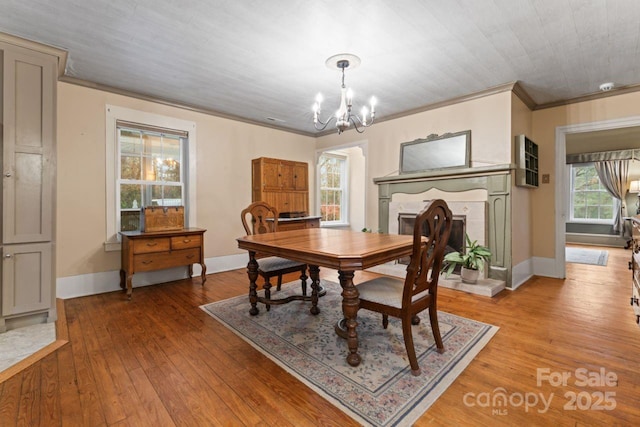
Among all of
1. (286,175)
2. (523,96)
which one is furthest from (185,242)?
(523,96)

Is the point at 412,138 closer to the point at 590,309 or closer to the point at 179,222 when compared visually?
the point at 590,309

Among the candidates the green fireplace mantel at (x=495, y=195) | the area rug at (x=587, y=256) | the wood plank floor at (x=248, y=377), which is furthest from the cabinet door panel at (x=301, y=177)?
the area rug at (x=587, y=256)

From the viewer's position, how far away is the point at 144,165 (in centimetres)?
381

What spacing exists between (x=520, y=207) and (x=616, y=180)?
17.4ft

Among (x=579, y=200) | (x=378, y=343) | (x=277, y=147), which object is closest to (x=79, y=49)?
(x=277, y=147)

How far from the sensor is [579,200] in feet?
24.8

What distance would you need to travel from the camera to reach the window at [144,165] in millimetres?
3504

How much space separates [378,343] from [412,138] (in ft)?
10.6

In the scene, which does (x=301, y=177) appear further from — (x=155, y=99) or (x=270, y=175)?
(x=155, y=99)

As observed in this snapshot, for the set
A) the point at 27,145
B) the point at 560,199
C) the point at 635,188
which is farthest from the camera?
the point at 635,188

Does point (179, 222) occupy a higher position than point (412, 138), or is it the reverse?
point (412, 138)

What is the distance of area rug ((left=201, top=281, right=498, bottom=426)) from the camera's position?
4.92ft

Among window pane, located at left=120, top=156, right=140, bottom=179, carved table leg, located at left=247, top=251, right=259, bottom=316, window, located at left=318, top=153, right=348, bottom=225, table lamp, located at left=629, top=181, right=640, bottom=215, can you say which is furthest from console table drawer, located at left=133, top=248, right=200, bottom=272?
table lamp, located at left=629, top=181, right=640, bottom=215

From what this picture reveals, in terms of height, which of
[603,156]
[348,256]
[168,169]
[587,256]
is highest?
[603,156]
